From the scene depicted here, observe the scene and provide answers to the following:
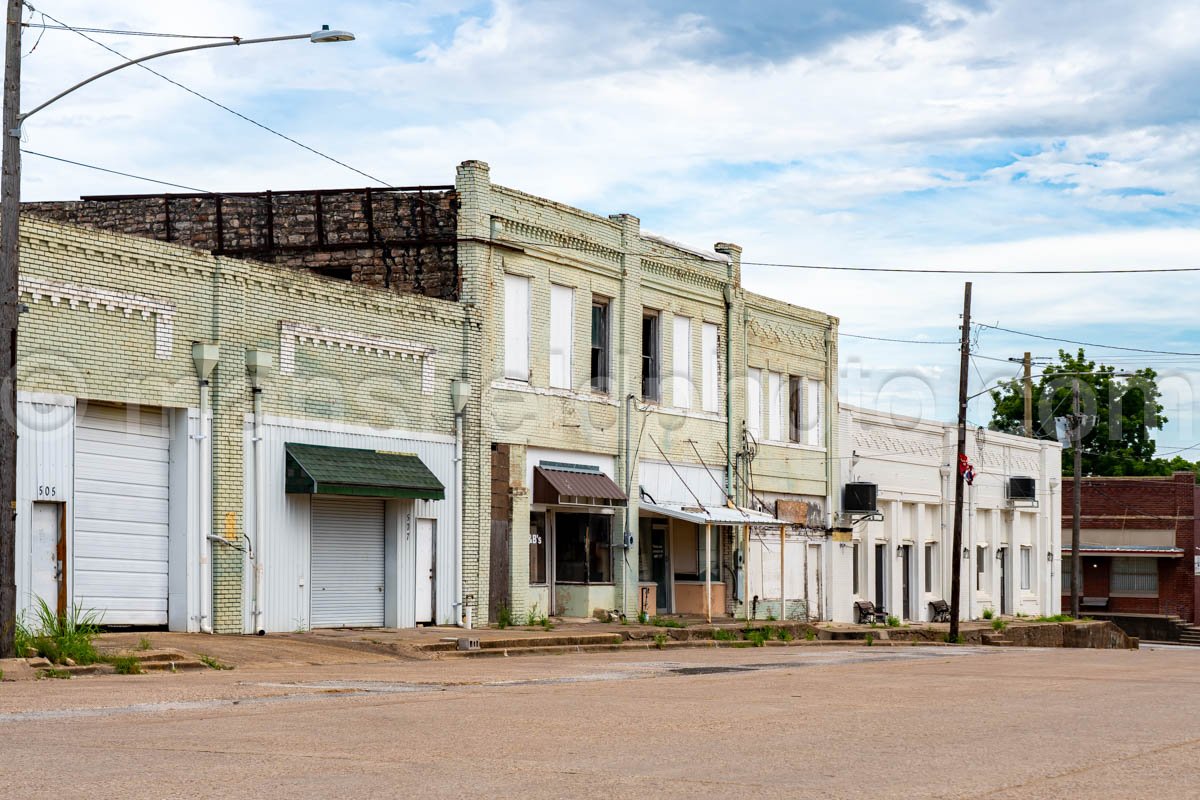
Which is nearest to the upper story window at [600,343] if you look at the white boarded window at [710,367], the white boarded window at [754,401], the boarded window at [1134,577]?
the white boarded window at [710,367]

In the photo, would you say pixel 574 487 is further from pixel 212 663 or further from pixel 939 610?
pixel 939 610

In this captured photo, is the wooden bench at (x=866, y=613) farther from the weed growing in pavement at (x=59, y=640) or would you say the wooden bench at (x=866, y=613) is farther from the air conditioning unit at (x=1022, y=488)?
the weed growing in pavement at (x=59, y=640)

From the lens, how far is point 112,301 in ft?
72.6

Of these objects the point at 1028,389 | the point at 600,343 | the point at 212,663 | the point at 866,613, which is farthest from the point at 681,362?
the point at 1028,389

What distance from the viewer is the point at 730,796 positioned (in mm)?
8461

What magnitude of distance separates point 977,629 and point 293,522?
23103 millimetres

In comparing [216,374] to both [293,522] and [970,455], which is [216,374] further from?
[970,455]

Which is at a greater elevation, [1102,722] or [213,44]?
[213,44]

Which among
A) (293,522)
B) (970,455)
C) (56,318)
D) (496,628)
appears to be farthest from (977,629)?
(56,318)

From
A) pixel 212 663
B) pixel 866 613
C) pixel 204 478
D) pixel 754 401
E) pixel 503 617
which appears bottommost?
pixel 866 613

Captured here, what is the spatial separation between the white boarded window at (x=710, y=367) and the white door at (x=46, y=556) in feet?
57.8

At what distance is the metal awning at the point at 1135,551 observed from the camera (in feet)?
207

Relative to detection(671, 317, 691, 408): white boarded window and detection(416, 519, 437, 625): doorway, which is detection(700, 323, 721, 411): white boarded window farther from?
detection(416, 519, 437, 625): doorway

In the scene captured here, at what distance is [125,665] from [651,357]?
18097mm
